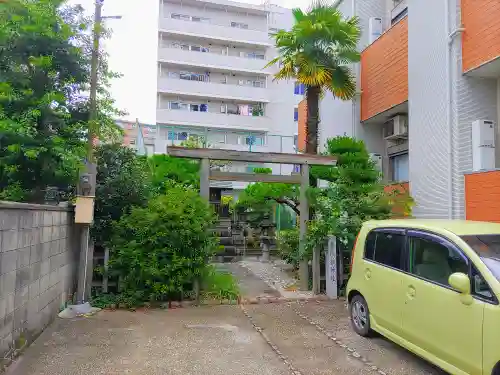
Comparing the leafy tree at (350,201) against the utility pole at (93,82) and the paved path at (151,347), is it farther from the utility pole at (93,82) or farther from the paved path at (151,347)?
the utility pole at (93,82)

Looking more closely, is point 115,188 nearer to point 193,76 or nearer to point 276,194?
point 276,194

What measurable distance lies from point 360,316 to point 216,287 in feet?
9.63

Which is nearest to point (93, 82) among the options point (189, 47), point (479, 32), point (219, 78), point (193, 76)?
point (479, 32)

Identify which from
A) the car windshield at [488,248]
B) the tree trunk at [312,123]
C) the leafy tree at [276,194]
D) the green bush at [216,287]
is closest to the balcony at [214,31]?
the leafy tree at [276,194]

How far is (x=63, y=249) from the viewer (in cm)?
588

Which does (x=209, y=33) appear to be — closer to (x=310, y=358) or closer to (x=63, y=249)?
(x=63, y=249)

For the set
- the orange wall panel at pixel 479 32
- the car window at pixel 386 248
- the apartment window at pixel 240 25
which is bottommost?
the car window at pixel 386 248

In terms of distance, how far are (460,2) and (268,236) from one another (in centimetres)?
913

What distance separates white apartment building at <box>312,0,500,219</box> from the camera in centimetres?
741

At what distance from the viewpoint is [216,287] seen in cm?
703

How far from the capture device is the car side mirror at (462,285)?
Answer: 3.18 meters

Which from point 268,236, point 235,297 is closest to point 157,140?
point 268,236

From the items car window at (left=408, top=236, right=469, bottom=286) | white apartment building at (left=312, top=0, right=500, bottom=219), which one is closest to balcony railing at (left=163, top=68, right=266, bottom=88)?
white apartment building at (left=312, top=0, right=500, bottom=219)

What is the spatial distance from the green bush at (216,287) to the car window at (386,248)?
117 inches
